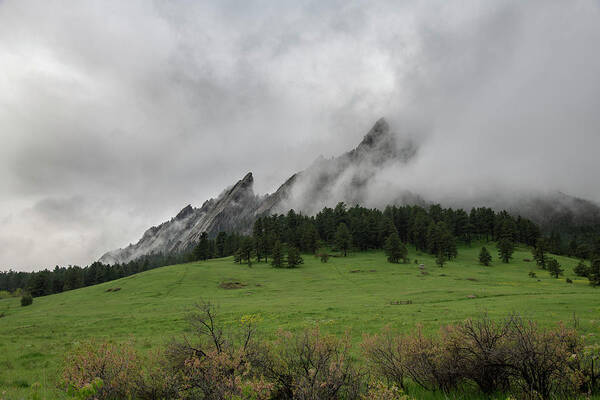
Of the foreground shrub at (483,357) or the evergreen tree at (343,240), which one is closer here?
the foreground shrub at (483,357)

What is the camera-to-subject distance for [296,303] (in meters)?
36.5

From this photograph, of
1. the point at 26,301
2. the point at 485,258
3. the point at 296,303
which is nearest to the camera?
→ the point at 296,303

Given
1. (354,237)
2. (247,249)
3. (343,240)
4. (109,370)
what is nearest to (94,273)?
(247,249)

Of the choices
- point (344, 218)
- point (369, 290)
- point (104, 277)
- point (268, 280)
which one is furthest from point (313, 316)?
point (104, 277)

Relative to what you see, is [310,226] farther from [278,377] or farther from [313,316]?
[278,377]

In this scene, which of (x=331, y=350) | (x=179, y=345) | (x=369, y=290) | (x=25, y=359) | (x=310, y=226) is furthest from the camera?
(x=310, y=226)

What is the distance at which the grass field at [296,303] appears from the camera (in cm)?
1878

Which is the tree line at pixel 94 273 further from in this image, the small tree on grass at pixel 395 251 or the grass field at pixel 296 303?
the small tree on grass at pixel 395 251

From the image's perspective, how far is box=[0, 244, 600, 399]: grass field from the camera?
18.8 metres

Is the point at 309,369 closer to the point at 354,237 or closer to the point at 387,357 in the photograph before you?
the point at 387,357

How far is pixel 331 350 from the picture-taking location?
6.53 m

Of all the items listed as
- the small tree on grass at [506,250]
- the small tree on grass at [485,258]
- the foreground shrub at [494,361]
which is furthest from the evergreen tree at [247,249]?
the foreground shrub at [494,361]

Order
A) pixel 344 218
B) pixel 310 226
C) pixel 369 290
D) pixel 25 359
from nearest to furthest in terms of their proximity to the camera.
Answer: pixel 25 359
pixel 369 290
pixel 310 226
pixel 344 218

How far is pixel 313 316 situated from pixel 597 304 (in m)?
26.8
